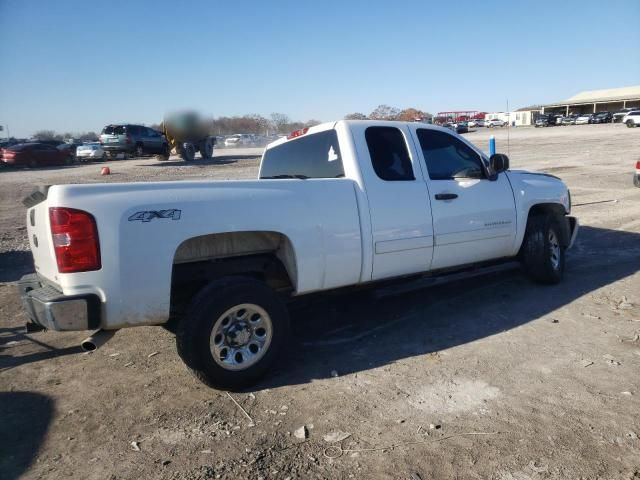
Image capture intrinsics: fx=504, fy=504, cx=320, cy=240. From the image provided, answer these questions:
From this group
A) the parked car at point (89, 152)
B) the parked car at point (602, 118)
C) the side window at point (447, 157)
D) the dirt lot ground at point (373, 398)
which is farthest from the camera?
the parked car at point (602, 118)

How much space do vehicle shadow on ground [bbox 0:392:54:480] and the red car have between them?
31.3 m

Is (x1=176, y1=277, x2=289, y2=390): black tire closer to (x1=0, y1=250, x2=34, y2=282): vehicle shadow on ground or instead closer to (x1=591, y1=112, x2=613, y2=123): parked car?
(x1=0, y1=250, x2=34, y2=282): vehicle shadow on ground

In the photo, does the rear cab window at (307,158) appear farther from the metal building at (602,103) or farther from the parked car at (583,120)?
the metal building at (602,103)

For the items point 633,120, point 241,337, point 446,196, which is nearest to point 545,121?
point 633,120

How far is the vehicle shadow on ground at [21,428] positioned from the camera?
292 centimetres

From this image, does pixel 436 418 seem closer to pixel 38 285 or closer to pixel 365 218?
pixel 365 218

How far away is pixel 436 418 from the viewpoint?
3.27m

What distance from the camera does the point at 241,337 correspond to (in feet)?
12.3

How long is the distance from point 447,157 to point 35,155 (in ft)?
106

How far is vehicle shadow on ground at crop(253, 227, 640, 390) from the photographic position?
420 centimetres

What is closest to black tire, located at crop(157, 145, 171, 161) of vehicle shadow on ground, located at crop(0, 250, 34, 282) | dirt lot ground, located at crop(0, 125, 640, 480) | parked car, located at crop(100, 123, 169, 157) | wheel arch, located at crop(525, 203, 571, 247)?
parked car, located at crop(100, 123, 169, 157)

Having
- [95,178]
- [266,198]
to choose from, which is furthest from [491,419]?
[95,178]

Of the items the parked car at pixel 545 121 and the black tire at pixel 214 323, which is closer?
the black tire at pixel 214 323

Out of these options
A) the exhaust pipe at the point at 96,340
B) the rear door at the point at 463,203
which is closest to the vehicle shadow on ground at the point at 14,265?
the exhaust pipe at the point at 96,340
